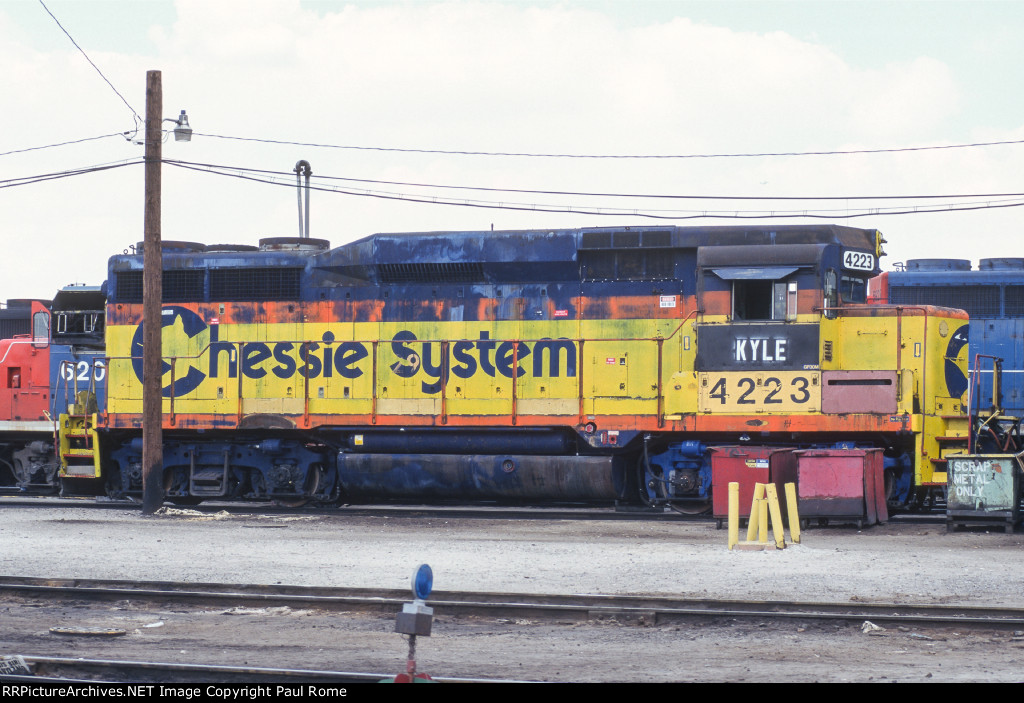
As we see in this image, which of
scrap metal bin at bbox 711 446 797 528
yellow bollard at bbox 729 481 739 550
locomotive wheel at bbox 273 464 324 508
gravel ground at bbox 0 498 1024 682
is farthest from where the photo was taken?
locomotive wheel at bbox 273 464 324 508

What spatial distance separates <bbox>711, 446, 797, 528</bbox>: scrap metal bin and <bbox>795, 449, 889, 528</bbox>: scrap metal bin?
0.22 metres

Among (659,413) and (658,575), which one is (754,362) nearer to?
(659,413)

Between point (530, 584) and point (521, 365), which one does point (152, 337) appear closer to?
point (521, 365)

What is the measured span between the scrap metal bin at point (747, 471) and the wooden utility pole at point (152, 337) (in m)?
8.19

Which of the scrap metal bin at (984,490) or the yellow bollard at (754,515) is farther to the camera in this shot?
the scrap metal bin at (984,490)

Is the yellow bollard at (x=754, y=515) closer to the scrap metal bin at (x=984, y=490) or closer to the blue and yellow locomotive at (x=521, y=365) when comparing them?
the blue and yellow locomotive at (x=521, y=365)

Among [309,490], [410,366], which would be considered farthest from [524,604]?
[309,490]

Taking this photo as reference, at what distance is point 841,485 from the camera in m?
15.3

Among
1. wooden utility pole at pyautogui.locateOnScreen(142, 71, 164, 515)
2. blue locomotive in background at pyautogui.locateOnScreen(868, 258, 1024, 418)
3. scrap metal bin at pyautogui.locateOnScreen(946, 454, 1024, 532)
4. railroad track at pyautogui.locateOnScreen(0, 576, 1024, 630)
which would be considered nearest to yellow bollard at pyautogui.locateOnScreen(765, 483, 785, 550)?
scrap metal bin at pyautogui.locateOnScreen(946, 454, 1024, 532)

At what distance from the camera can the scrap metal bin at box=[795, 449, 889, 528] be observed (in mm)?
15148

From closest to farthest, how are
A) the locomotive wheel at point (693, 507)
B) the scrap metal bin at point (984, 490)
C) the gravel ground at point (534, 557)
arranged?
the gravel ground at point (534, 557) → the scrap metal bin at point (984, 490) → the locomotive wheel at point (693, 507)

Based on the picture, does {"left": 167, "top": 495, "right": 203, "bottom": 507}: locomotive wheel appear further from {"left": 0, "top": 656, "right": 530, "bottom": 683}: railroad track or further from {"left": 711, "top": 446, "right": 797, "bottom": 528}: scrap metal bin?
{"left": 0, "top": 656, "right": 530, "bottom": 683}: railroad track

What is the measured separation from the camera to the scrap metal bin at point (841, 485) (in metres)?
15.1

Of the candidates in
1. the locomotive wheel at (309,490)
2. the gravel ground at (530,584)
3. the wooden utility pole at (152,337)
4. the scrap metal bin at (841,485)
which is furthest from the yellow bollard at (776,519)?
the wooden utility pole at (152,337)
